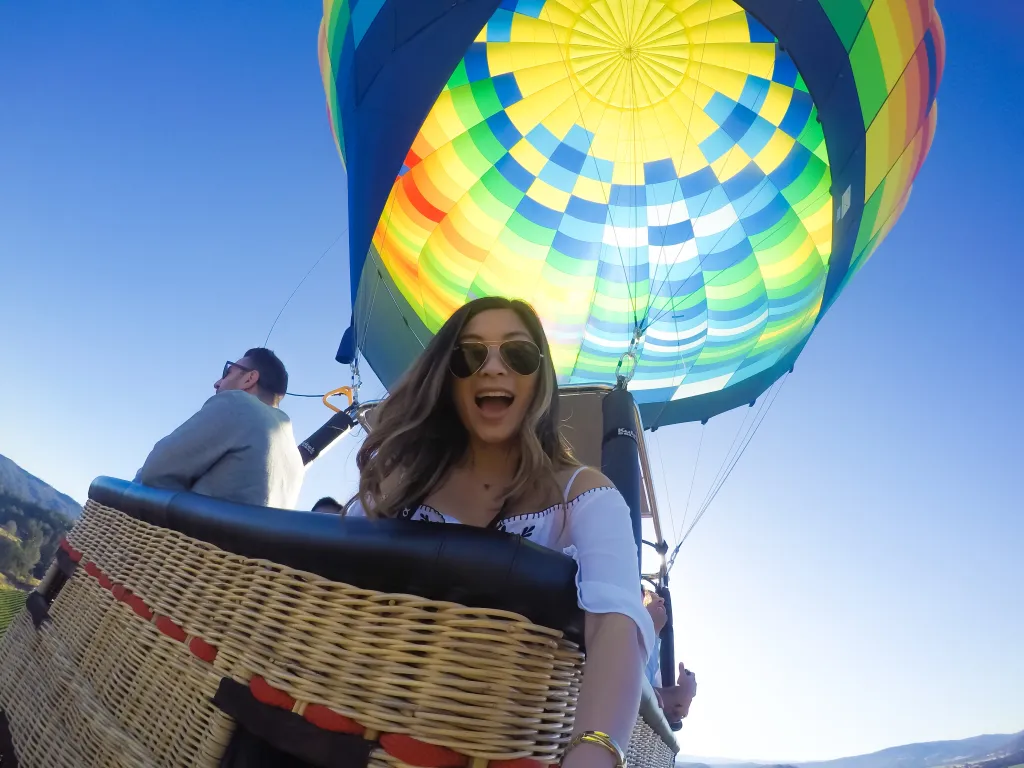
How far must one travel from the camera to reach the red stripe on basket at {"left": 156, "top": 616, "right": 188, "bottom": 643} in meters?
0.92

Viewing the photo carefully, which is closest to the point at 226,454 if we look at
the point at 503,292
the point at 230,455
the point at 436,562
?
the point at 230,455

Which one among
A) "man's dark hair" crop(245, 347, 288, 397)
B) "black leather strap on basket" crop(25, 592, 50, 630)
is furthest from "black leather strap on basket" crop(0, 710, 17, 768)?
"man's dark hair" crop(245, 347, 288, 397)

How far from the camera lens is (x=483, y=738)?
677mm

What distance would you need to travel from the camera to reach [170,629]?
3.08ft

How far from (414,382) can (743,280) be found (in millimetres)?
5419

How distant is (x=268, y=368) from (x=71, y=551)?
128cm

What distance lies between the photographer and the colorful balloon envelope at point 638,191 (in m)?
4.86

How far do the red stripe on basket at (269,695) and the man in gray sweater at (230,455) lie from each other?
970mm

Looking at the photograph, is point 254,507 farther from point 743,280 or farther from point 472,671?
point 743,280

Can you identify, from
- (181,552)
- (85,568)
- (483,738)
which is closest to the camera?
(483,738)

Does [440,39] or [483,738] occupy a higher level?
[440,39]

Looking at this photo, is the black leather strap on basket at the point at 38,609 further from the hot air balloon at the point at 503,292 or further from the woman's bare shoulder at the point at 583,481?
the woman's bare shoulder at the point at 583,481

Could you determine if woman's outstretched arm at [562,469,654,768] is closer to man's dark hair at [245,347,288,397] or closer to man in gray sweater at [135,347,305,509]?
man in gray sweater at [135,347,305,509]

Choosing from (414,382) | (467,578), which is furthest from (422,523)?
(414,382)
